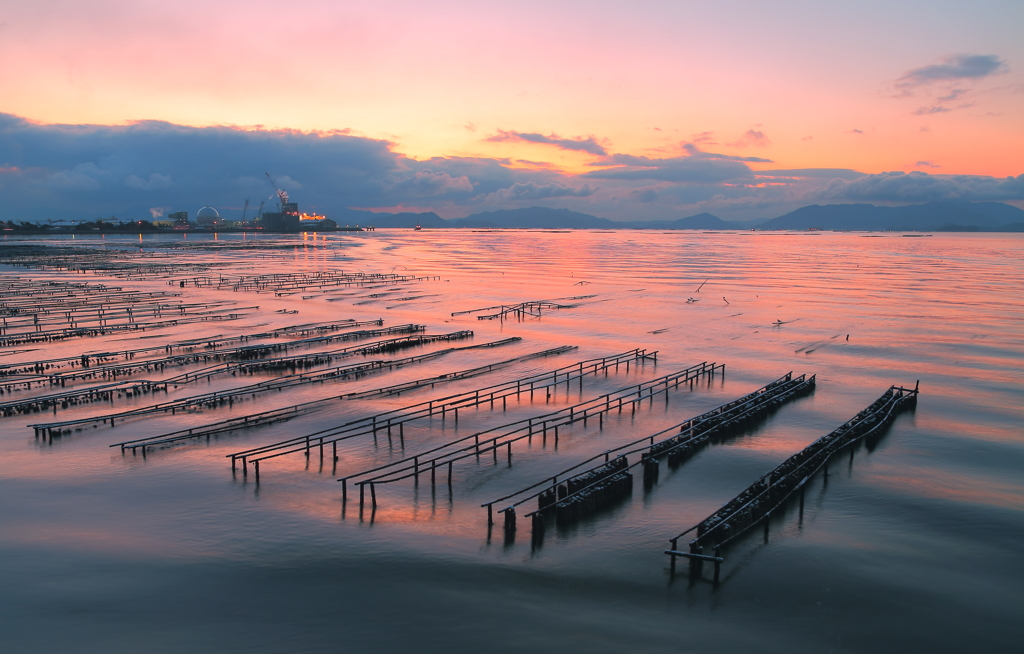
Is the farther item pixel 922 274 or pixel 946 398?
pixel 922 274

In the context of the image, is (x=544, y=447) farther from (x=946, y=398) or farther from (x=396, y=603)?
(x=946, y=398)

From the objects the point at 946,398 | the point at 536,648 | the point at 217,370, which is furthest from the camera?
the point at 217,370

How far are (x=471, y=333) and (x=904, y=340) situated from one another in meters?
31.8

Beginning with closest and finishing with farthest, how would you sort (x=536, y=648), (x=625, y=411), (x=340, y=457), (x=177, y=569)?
(x=536, y=648) < (x=177, y=569) < (x=340, y=457) < (x=625, y=411)

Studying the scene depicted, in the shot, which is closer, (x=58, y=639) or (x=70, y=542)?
(x=58, y=639)

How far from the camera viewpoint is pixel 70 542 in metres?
17.0

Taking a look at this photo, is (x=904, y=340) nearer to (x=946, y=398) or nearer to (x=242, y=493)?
(x=946, y=398)

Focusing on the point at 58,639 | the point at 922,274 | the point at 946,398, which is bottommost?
the point at 58,639

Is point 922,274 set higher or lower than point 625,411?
higher

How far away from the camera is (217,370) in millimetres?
34156

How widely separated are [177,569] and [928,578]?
19.1 meters

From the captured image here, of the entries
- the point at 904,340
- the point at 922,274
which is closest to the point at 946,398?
the point at 904,340

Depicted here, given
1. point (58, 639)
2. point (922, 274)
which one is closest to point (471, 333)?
point (58, 639)

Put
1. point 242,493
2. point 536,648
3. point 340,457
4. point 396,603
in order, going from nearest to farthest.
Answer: point 536,648
point 396,603
point 242,493
point 340,457
